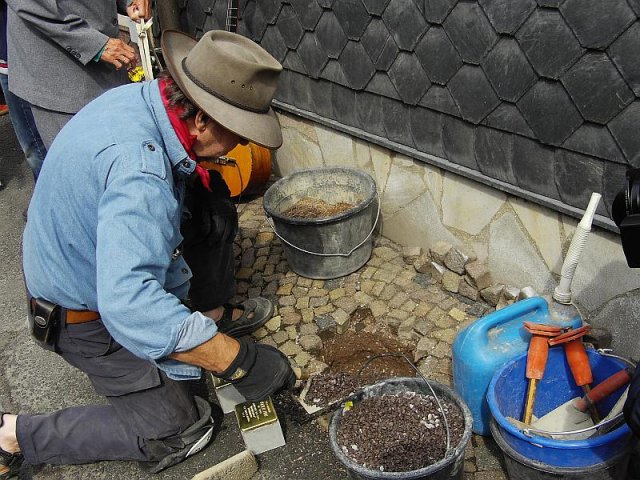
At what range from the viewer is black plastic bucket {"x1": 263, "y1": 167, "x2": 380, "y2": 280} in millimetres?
4112

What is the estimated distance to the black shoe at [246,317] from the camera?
12.9ft

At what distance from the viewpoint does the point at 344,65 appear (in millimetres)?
4312

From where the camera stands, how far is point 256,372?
2.72 m

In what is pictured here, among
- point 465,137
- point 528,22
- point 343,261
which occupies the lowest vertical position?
point 343,261

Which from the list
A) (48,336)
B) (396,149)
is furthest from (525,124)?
(48,336)

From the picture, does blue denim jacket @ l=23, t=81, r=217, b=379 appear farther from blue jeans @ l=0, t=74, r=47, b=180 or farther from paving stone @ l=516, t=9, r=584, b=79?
Answer: blue jeans @ l=0, t=74, r=47, b=180

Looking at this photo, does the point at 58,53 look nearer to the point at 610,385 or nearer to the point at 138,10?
the point at 138,10

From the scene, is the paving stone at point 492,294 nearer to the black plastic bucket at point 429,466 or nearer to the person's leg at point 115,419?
the black plastic bucket at point 429,466

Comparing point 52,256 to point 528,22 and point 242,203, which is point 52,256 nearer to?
point 528,22

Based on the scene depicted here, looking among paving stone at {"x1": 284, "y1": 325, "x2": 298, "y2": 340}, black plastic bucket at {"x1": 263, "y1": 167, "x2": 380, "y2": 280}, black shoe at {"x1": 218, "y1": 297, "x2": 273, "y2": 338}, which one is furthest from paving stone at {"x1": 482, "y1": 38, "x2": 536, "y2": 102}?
black shoe at {"x1": 218, "y1": 297, "x2": 273, "y2": 338}

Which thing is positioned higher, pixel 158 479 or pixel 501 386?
pixel 501 386

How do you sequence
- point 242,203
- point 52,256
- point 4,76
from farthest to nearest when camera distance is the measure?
1. point 242,203
2. point 4,76
3. point 52,256

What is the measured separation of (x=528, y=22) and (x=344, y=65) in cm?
162

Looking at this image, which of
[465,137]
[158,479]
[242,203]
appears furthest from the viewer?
[242,203]
